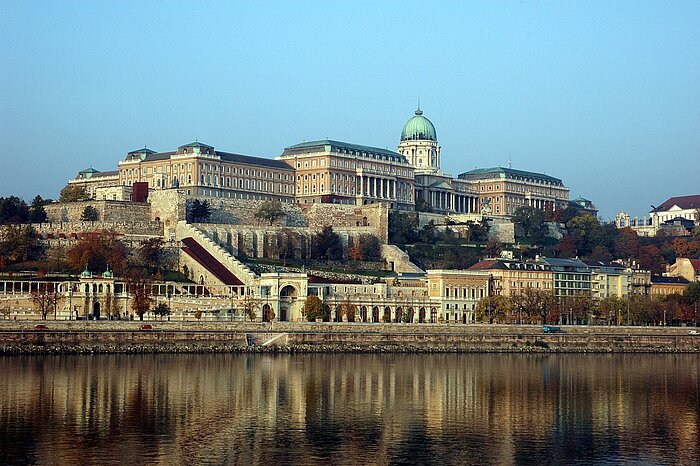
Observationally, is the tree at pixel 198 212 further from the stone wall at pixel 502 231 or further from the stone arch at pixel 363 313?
the stone wall at pixel 502 231

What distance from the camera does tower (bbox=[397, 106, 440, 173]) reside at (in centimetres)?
17188

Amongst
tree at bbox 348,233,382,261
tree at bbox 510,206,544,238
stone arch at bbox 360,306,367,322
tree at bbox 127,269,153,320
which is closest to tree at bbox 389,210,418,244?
tree at bbox 348,233,382,261

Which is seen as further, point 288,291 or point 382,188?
point 382,188

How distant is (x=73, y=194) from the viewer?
131250 millimetres

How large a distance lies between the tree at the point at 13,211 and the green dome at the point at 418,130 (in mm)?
64280

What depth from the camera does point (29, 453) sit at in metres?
41.4

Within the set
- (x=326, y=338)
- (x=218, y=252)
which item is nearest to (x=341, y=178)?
(x=218, y=252)

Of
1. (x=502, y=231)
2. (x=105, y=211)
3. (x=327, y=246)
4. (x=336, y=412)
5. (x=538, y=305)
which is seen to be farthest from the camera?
(x=502, y=231)

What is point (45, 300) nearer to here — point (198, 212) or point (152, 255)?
point (152, 255)

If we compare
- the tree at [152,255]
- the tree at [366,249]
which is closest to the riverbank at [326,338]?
the tree at [152,255]

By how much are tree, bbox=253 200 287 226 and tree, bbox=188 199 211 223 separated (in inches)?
248

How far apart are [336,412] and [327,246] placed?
6941cm

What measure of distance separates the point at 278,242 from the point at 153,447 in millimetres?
76741

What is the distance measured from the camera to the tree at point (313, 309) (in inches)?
3789
